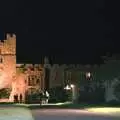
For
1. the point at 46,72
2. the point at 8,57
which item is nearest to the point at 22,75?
the point at 8,57

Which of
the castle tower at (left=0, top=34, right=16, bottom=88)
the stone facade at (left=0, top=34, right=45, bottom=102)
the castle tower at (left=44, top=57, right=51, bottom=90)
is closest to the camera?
the stone facade at (left=0, top=34, right=45, bottom=102)

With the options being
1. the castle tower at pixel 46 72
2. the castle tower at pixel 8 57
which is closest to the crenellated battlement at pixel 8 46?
the castle tower at pixel 8 57

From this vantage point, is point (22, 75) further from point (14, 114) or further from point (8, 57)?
point (14, 114)

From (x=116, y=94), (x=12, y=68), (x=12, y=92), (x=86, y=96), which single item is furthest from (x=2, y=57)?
(x=116, y=94)

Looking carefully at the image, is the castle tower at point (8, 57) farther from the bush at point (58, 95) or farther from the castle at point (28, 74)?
the bush at point (58, 95)

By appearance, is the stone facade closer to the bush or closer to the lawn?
the bush

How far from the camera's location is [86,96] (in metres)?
47.6

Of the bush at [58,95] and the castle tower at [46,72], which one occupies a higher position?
the castle tower at [46,72]

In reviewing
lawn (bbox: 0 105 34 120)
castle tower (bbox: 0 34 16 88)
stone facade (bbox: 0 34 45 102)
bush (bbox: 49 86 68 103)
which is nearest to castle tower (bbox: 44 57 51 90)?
stone facade (bbox: 0 34 45 102)

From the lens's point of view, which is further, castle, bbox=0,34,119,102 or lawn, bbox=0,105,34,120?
castle, bbox=0,34,119,102

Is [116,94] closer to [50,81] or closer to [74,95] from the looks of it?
[74,95]

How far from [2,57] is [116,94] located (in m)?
15.9

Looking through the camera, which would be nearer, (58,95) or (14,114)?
(14,114)

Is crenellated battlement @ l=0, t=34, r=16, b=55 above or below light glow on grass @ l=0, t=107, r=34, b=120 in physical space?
above
